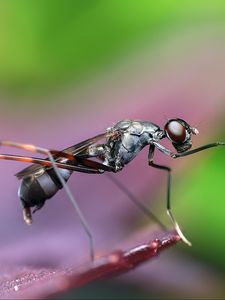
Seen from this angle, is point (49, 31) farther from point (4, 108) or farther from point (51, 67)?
point (4, 108)

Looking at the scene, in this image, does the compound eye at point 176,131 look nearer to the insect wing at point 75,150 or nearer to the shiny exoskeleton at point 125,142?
the shiny exoskeleton at point 125,142

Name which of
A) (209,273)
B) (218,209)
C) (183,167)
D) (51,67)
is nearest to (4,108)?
(51,67)

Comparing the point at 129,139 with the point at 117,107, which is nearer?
the point at 129,139

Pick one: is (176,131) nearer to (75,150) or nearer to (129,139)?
(129,139)

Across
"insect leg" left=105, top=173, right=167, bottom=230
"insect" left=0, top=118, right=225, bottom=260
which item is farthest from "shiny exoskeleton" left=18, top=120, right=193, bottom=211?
"insect leg" left=105, top=173, right=167, bottom=230

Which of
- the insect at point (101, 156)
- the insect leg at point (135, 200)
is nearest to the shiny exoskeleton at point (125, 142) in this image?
the insect at point (101, 156)

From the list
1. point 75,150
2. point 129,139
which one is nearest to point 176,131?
point 129,139
